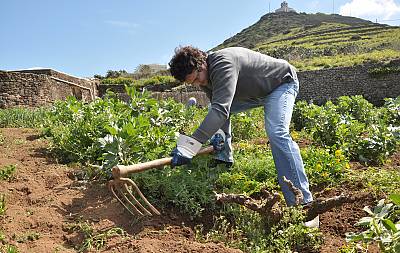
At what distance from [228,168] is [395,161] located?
2354 millimetres

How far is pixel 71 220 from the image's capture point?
2.83 metres

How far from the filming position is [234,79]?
291 cm

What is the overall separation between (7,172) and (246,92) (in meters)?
2.14

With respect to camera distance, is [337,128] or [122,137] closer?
[122,137]

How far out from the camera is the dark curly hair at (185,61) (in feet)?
9.67

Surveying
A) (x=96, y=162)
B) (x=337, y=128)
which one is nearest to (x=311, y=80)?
(x=337, y=128)

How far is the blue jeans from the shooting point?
113 inches

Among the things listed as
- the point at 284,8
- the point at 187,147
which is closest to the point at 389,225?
the point at 187,147

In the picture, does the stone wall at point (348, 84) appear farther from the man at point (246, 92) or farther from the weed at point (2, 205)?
the weed at point (2, 205)

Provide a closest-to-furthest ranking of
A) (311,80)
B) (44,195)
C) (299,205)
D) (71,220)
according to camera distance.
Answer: (299,205) < (71,220) < (44,195) < (311,80)

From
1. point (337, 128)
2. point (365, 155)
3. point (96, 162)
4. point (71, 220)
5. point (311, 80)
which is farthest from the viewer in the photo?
point (311, 80)

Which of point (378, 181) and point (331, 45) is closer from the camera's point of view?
point (378, 181)

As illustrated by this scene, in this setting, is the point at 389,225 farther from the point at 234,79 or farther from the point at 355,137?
the point at 355,137

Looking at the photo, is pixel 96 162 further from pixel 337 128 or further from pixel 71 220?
pixel 337 128
